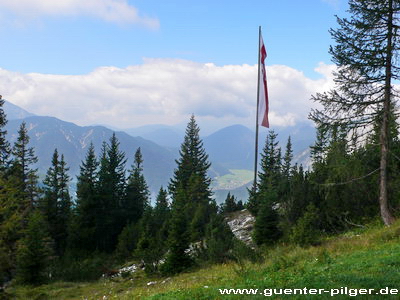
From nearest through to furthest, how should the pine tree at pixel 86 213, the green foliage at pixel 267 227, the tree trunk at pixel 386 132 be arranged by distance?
the tree trunk at pixel 386 132 → the green foliage at pixel 267 227 → the pine tree at pixel 86 213

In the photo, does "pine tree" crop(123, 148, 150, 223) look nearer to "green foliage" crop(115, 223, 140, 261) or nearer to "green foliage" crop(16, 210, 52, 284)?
"green foliage" crop(115, 223, 140, 261)

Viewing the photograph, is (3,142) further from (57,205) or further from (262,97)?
(262,97)

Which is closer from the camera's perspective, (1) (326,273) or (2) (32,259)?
(1) (326,273)

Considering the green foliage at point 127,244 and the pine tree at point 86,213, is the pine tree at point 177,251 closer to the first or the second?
the green foliage at point 127,244

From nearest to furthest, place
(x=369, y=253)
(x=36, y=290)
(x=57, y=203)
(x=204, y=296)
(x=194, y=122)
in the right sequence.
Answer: (x=204, y=296) → (x=369, y=253) → (x=36, y=290) → (x=57, y=203) → (x=194, y=122)

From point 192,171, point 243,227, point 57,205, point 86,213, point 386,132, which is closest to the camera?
point 386,132

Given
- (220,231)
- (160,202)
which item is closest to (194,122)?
(160,202)

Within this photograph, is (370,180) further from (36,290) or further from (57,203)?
(57,203)

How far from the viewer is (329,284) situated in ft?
23.9

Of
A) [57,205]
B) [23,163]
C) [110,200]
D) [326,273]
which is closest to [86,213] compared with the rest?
[110,200]

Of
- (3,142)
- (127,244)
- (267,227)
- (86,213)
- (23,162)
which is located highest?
(3,142)

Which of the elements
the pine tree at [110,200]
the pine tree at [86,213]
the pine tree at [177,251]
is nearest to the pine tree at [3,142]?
the pine tree at [86,213]

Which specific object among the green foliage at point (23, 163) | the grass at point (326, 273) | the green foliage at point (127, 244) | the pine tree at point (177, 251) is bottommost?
the green foliage at point (127, 244)

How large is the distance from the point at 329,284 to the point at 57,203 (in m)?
44.8
